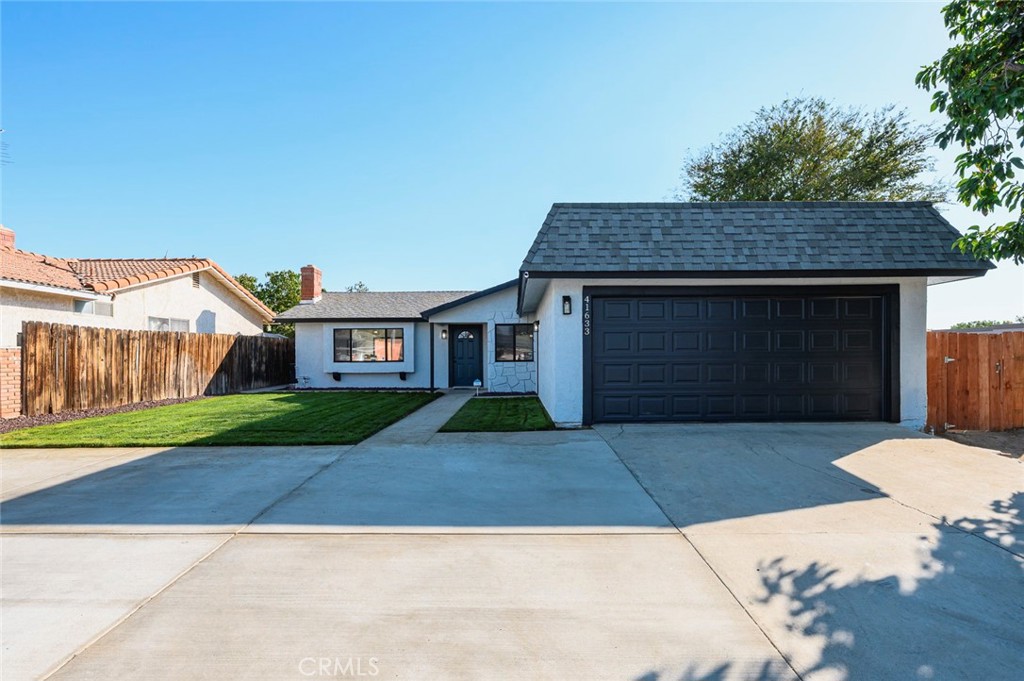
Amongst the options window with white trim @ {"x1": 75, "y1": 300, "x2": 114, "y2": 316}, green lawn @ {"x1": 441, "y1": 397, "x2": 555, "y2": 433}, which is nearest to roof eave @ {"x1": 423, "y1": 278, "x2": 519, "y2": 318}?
green lawn @ {"x1": 441, "y1": 397, "x2": 555, "y2": 433}

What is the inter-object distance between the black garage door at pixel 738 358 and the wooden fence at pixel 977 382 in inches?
44.4

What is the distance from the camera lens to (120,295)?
14.7 m

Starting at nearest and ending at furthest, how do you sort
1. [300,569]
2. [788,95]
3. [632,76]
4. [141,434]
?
[300,569] → [141,434] → [632,76] → [788,95]

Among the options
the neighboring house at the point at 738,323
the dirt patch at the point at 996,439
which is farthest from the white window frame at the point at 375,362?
the dirt patch at the point at 996,439

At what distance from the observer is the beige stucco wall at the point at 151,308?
11516 millimetres

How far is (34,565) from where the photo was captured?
10.7 feet

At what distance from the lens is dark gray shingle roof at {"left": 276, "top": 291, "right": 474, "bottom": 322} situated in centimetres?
1795

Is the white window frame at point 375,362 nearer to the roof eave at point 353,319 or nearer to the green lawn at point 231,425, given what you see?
the roof eave at point 353,319

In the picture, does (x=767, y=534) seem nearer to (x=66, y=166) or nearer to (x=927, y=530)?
(x=927, y=530)

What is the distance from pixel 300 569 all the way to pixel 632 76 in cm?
1176

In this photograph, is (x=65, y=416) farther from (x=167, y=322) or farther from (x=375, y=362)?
(x=375, y=362)

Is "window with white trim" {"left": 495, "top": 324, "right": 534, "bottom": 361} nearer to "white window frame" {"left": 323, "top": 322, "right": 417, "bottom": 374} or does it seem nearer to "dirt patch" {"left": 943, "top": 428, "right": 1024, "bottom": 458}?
"white window frame" {"left": 323, "top": 322, "right": 417, "bottom": 374}

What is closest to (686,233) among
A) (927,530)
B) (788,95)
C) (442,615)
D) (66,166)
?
(927,530)

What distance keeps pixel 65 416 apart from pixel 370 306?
10.2 m
